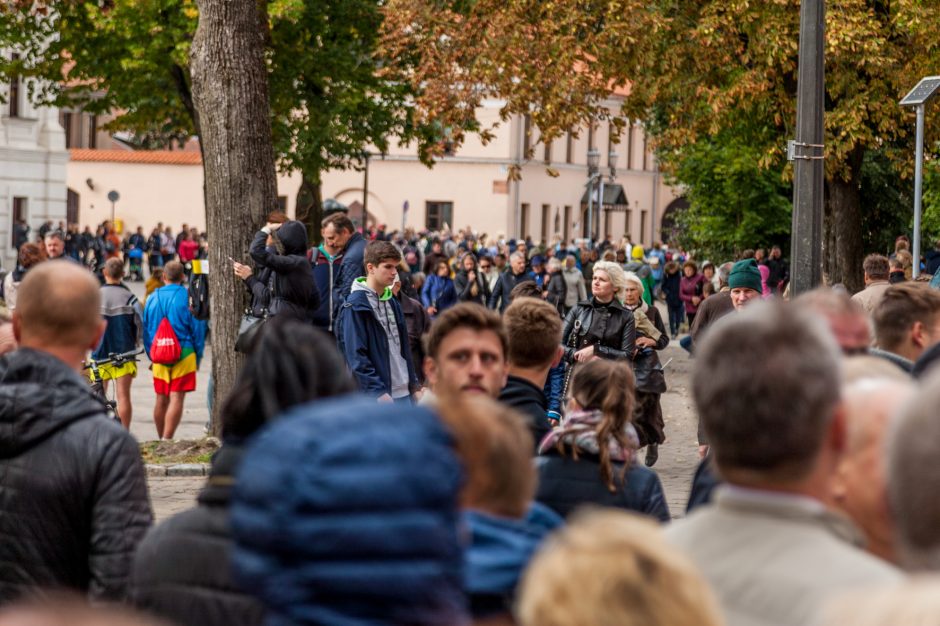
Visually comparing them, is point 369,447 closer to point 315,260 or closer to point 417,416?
point 417,416

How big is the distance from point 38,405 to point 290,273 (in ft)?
24.5

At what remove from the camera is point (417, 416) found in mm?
2512

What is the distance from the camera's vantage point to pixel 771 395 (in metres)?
2.93

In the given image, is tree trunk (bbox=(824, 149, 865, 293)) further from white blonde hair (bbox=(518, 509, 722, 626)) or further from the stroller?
the stroller

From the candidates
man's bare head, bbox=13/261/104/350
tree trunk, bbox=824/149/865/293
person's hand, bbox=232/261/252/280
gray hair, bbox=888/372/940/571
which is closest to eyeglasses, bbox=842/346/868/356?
man's bare head, bbox=13/261/104/350

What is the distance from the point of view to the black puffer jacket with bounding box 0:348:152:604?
461 cm

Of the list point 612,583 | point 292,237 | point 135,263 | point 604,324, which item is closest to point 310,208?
point 292,237

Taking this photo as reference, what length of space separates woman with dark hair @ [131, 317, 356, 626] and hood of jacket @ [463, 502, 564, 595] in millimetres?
501

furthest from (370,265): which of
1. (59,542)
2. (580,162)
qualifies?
(580,162)

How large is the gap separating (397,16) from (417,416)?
22.6 metres

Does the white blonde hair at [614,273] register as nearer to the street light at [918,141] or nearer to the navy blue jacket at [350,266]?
the navy blue jacket at [350,266]

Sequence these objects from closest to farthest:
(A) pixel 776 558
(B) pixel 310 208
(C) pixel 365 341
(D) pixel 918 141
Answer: (A) pixel 776 558, (C) pixel 365 341, (D) pixel 918 141, (B) pixel 310 208

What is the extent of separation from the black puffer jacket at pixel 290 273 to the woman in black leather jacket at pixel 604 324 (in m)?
2.03

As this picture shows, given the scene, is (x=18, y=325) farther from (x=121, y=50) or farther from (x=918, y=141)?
(x=121, y=50)
